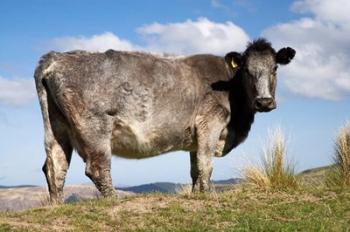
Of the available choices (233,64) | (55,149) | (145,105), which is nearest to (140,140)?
(145,105)

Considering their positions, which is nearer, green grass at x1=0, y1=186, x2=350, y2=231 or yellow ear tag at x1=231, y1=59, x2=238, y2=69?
green grass at x1=0, y1=186, x2=350, y2=231

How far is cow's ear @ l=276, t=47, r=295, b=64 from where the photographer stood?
53.5 feet

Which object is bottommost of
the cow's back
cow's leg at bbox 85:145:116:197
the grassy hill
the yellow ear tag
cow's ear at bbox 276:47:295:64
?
the grassy hill

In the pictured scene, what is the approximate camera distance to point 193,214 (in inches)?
484

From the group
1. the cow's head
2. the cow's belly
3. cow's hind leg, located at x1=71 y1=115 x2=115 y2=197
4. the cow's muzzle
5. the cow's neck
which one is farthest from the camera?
the cow's neck

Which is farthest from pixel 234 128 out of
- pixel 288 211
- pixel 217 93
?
pixel 288 211

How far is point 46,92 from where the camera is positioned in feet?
46.1

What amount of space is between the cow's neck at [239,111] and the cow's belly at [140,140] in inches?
68.7

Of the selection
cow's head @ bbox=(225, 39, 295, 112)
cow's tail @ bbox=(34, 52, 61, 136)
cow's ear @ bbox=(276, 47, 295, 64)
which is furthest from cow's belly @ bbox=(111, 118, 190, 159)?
cow's ear @ bbox=(276, 47, 295, 64)

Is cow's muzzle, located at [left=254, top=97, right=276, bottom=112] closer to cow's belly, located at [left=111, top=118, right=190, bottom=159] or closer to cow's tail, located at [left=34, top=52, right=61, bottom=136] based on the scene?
cow's belly, located at [left=111, top=118, right=190, bottom=159]

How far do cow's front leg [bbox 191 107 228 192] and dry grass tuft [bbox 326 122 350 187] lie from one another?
4.14 m

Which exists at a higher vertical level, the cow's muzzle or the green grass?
the cow's muzzle

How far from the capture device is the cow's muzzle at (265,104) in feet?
48.6

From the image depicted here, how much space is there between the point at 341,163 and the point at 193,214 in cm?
719
